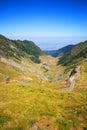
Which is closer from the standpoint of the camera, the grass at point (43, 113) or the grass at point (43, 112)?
the grass at point (43, 113)

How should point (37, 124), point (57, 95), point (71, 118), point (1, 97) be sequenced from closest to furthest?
point (37, 124), point (71, 118), point (1, 97), point (57, 95)

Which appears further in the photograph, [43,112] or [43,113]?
[43,112]

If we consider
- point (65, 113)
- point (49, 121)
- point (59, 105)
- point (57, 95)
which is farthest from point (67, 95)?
point (49, 121)

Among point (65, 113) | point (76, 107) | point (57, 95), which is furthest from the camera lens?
point (57, 95)

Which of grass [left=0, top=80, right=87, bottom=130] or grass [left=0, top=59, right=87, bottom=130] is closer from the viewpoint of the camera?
grass [left=0, top=59, right=87, bottom=130]

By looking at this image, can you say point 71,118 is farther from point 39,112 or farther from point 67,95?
point 67,95

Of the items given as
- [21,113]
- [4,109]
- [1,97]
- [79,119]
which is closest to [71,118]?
[79,119]

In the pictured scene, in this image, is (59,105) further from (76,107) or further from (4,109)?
(4,109)

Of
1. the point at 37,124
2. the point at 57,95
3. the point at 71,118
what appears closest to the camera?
the point at 37,124

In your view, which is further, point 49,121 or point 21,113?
point 21,113
